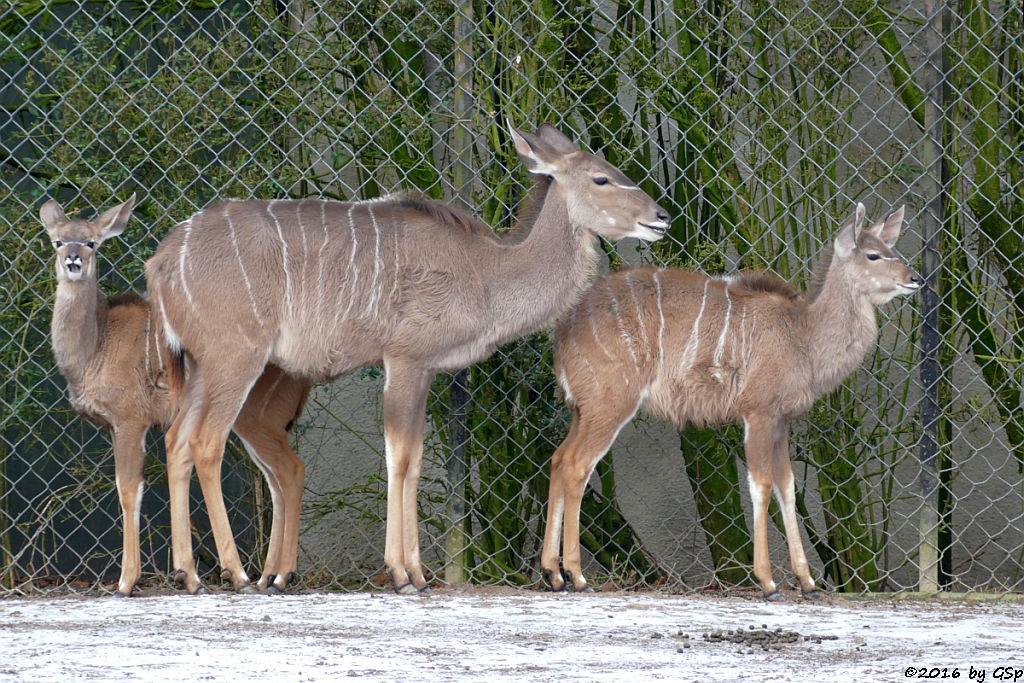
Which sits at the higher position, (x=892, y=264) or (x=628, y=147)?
(x=628, y=147)

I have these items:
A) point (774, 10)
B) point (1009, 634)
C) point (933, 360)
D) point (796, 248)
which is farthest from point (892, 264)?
point (1009, 634)

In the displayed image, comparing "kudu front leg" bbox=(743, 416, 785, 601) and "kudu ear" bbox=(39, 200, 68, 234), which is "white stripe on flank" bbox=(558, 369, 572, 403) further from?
"kudu ear" bbox=(39, 200, 68, 234)

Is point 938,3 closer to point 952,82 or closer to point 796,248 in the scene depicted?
point 952,82

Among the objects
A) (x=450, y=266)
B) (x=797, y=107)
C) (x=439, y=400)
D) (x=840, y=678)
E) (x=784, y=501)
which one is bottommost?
(x=840, y=678)

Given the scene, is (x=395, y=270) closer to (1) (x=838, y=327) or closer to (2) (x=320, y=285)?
(2) (x=320, y=285)

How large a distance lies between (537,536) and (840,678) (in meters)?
2.39

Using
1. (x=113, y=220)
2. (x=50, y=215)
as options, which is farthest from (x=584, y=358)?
(x=50, y=215)

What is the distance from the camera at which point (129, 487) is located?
4824 mm

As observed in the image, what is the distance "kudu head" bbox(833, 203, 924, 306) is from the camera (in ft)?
16.9

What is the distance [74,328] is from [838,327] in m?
2.78

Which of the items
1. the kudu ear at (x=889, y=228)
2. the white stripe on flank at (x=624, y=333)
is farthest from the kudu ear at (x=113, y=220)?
the kudu ear at (x=889, y=228)

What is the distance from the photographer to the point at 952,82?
5.48 metres

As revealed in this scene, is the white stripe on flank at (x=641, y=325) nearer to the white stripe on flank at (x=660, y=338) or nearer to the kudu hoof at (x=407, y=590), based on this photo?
the white stripe on flank at (x=660, y=338)

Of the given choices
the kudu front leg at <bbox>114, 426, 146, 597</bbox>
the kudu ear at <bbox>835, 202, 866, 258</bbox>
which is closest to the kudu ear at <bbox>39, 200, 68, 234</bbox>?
the kudu front leg at <bbox>114, 426, 146, 597</bbox>
